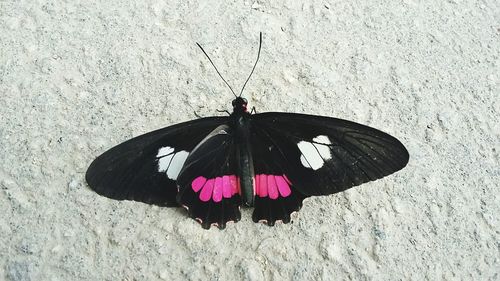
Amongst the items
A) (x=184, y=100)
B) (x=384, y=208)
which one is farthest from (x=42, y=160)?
(x=384, y=208)

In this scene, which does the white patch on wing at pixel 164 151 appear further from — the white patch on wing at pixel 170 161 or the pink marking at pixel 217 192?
the pink marking at pixel 217 192

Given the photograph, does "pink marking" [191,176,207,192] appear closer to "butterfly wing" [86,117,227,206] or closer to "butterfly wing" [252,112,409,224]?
"butterfly wing" [86,117,227,206]

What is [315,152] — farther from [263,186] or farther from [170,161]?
Result: [170,161]

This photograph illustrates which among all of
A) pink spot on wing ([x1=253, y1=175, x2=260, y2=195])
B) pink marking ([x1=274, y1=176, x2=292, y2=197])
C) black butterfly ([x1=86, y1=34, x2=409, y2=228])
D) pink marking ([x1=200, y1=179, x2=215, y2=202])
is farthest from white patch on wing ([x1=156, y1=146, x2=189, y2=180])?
pink marking ([x1=274, y1=176, x2=292, y2=197])

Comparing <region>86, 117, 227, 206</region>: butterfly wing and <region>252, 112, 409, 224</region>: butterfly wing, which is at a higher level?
<region>252, 112, 409, 224</region>: butterfly wing

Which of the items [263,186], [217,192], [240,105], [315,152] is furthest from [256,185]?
[240,105]

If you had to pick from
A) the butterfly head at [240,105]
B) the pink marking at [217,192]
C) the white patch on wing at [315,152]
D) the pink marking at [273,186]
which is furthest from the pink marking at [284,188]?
the butterfly head at [240,105]

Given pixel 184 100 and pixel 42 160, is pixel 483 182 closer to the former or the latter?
pixel 184 100
